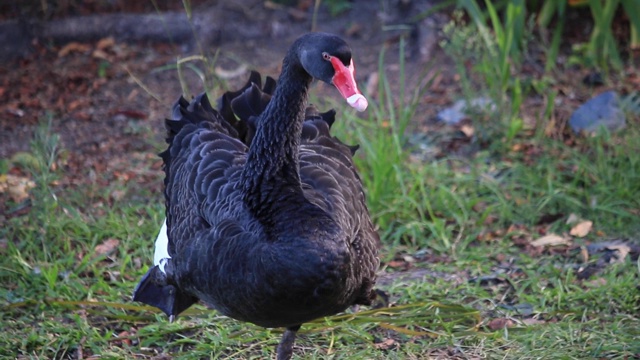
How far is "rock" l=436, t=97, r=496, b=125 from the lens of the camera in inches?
236

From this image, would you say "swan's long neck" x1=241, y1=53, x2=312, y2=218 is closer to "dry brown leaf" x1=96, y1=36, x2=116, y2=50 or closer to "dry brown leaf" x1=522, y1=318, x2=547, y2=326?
"dry brown leaf" x1=522, y1=318, x2=547, y2=326

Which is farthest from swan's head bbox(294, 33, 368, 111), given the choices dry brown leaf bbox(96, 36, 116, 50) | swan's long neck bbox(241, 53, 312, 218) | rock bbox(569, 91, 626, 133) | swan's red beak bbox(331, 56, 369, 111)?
dry brown leaf bbox(96, 36, 116, 50)

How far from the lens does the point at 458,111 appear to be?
620 centimetres

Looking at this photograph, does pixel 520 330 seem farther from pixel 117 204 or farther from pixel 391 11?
pixel 391 11

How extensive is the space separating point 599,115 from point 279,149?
332 centimetres

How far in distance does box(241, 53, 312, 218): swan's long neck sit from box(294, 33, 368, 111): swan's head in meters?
0.17

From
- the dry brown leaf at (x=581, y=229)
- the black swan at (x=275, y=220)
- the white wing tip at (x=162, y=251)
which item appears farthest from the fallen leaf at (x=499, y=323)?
the white wing tip at (x=162, y=251)

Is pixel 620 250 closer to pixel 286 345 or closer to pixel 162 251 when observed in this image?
pixel 286 345

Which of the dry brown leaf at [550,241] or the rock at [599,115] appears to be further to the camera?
the rock at [599,115]

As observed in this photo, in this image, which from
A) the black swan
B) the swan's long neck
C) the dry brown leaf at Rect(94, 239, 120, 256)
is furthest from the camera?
the dry brown leaf at Rect(94, 239, 120, 256)

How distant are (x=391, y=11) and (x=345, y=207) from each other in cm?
436

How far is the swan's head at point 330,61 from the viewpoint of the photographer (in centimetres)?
288

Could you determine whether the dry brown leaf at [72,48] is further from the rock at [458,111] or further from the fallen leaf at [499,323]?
the fallen leaf at [499,323]

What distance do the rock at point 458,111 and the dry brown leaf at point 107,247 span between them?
8.41 feet
